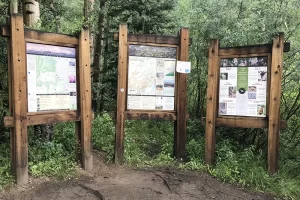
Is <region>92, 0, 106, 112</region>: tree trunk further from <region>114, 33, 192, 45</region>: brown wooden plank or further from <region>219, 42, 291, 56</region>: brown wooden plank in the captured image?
<region>219, 42, 291, 56</region>: brown wooden plank

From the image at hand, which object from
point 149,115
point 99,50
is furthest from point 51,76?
point 99,50

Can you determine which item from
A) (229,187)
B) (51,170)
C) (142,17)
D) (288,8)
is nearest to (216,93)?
(229,187)

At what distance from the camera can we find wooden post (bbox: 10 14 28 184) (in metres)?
3.71

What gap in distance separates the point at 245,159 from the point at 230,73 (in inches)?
56.2

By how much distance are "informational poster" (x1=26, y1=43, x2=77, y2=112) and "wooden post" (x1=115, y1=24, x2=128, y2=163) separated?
0.72 m

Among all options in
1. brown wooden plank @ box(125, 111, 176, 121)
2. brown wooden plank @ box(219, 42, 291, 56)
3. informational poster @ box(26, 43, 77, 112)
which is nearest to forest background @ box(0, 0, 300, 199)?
brown wooden plank @ box(219, 42, 291, 56)

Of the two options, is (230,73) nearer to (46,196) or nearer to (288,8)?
(288,8)

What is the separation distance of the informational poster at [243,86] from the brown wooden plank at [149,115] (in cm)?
85

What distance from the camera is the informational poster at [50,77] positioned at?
3.96 metres

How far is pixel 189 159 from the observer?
524 cm

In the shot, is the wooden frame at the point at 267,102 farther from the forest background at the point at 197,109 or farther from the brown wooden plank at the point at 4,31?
the brown wooden plank at the point at 4,31

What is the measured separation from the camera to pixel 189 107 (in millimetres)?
7539

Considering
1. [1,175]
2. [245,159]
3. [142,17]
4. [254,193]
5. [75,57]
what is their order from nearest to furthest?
[1,175] < [254,193] < [75,57] < [245,159] < [142,17]

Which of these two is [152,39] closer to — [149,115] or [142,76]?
[142,76]
